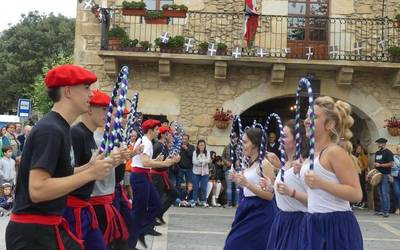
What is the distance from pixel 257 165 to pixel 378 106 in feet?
33.1

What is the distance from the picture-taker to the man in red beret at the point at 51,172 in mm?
2967

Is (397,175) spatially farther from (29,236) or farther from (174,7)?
(29,236)

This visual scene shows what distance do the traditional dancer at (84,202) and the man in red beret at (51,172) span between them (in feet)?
3.12

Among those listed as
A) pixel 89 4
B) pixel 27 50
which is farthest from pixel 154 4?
pixel 27 50

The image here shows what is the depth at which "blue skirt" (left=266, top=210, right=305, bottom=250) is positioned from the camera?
446cm

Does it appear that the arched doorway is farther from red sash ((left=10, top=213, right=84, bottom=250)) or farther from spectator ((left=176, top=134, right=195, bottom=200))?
red sash ((left=10, top=213, right=84, bottom=250))

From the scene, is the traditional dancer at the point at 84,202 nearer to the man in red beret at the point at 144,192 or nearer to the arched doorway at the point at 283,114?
the man in red beret at the point at 144,192

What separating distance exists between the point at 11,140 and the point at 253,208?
8924 millimetres

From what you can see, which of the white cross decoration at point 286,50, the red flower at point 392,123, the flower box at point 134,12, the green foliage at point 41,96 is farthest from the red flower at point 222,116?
the green foliage at point 41,96

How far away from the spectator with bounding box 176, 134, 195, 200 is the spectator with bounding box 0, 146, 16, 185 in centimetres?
400

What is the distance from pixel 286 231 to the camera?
15.0 feet

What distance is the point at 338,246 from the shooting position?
387cm

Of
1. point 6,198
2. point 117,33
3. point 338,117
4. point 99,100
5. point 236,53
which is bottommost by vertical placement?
point 6,198

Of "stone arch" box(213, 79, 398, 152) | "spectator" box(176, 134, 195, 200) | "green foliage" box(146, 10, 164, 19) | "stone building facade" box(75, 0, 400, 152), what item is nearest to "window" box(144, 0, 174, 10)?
"stone building facade" box(75, 0, 400, 152)
